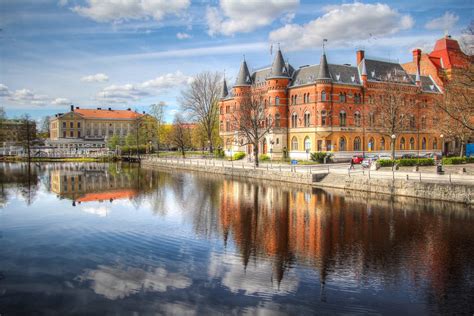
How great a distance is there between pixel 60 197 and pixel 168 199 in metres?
9.87

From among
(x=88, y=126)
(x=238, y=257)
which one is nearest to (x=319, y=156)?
(x=238, y=257)

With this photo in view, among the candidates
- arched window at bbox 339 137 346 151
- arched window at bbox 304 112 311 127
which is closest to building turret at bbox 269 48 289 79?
arched window at bbox 304 112 311 127

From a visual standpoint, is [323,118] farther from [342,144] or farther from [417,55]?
[417,55]

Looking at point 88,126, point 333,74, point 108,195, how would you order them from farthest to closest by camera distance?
point 88,126 < point 333,74 < point 108,195

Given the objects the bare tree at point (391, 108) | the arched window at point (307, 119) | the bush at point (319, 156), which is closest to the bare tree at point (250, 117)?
the arched window at point (307, 119)

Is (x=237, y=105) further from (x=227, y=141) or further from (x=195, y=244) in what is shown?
(x=195, y=244)

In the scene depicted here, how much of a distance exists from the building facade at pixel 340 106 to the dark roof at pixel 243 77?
17cm

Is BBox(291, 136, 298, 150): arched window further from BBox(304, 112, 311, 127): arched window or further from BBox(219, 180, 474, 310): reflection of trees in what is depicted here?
BBox(219, 180, 474, 310): reflection of trees

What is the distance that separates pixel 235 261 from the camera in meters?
16.3

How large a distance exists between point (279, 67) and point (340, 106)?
1121cm

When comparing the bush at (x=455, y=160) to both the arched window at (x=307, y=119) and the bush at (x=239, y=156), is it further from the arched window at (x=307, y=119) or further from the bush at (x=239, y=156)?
the bush at (x=239, y=156)

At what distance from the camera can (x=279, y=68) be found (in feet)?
195

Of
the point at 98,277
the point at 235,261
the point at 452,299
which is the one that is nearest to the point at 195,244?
the point at 235,261

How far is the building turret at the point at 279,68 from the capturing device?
2324 inches
